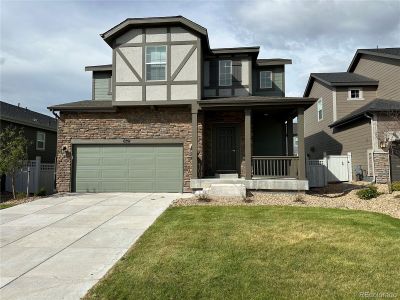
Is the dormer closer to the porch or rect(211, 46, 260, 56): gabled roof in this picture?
rect(211, 46, 260, 56): gabled roof

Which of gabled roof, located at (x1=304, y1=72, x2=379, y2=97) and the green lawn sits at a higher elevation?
gabled roof, located at (x1=304, y1=72, x2=379, y2=97)

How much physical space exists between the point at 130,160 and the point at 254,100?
20.3 feet

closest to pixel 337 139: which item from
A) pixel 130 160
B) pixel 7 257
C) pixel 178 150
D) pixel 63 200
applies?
pixel 178 150

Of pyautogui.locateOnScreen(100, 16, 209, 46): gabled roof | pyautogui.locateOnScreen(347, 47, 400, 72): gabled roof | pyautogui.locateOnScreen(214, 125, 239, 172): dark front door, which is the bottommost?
pyautogui.locateOnScreen(214, 125, 239, 172): dark front door

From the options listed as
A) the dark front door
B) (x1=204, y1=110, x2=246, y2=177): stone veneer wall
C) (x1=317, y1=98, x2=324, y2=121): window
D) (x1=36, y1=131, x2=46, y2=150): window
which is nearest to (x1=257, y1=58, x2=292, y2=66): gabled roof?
(x1=204, y1=110, x2=246, y2=177): stone veneer wall

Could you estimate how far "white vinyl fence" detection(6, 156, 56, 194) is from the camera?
47.2ft

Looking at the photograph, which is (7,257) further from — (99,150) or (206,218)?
(99,150)

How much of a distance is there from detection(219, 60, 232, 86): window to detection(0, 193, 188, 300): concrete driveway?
266 inches

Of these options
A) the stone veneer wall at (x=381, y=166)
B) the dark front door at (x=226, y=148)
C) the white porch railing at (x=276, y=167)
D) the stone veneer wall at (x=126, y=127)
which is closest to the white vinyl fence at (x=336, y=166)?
the stone veneer wall at (x=381, y=166)

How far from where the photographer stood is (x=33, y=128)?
69.3ft

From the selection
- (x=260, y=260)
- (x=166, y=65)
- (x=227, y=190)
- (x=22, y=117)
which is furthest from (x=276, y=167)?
(x=22, y=117)

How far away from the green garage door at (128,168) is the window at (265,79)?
5956 millimetres

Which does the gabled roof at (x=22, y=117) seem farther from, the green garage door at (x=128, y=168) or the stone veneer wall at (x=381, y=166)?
the stone veneer wall at (x=381, y=166)

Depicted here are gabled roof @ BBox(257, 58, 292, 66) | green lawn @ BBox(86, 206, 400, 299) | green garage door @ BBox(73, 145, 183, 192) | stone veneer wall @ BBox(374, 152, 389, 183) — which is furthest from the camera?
gabled roof @ BBox(257, 58, 292, 66)
